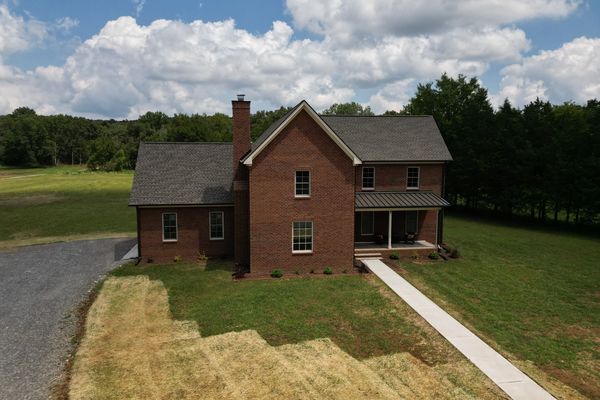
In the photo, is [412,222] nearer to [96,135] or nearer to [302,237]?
[302,237]

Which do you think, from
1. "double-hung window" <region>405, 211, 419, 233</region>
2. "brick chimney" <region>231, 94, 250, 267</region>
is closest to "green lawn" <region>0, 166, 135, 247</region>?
"brick chimney" <region>231, 94, 250, 267</region>

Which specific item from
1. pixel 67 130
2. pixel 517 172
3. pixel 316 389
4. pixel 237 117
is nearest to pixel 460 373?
pixel 316 389

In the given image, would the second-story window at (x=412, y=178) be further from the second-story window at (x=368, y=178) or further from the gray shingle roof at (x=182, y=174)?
the gray shingle roof at (x=182, y=174)

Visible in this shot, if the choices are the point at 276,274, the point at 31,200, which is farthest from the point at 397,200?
the point at 31,200

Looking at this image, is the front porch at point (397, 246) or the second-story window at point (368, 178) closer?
the front porch at point (397, 246)

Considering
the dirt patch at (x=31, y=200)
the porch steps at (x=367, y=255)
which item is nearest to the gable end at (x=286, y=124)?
the porch steps at (x=367, y=255)

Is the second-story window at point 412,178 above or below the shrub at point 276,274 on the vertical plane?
above

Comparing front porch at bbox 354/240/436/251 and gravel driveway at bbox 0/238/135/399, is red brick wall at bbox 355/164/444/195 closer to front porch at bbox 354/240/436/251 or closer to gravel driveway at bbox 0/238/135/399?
front porch at bbox 354/240/436/251

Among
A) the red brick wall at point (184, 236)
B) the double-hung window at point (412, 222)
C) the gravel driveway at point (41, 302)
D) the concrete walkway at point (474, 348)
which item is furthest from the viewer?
the double-hung window at point (412, 222)

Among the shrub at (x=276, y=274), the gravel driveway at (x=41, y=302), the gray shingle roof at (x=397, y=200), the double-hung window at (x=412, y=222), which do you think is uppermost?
the gray shingle roof at (x=397, y=200)
